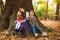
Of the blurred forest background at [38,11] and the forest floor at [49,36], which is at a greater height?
the blurred forest background at [38,11]

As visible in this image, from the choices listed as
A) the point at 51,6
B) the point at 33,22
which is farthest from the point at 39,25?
the point at 51,6

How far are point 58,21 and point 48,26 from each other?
16 cm

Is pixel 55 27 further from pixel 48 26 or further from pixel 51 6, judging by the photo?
pixel 51 6

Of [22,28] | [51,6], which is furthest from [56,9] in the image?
[22,28]

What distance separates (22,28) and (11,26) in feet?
0.53

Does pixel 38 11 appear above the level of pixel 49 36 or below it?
above

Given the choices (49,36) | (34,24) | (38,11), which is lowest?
(49,36)

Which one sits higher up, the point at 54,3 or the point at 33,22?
the point at 54,3

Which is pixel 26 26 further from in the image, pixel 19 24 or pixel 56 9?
pixel 56 9

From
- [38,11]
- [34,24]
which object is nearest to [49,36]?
[34,24]

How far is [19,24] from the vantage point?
11.0ft

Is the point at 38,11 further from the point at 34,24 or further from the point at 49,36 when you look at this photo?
the point at 49,36

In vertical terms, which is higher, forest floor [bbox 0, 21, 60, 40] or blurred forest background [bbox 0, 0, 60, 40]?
blurred forest background [bbox 0, 0, 60, 40]

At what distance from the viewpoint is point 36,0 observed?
340cm
